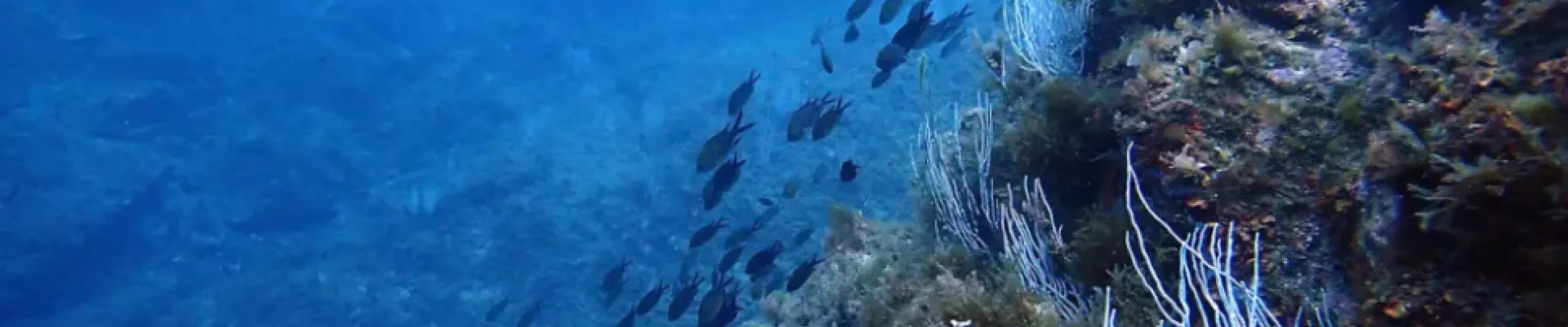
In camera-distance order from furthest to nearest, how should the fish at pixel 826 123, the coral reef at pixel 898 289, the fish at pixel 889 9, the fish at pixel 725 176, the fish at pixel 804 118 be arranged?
the fish at pixel 889 9
the fish at pixel 804 118
the fish at pixel 725 176
the fish at pixel 826 123
the coral reef at pixel 898 289

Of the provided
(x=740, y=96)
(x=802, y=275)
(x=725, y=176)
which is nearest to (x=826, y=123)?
(x=725, y=176)

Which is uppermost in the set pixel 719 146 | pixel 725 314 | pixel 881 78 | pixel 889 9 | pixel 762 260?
pixel 889 9

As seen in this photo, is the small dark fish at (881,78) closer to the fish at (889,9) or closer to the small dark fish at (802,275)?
the fish at (889,9)

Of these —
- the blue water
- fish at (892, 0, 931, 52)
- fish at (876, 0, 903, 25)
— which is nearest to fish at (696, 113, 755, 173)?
fish at (892, 0, 931, 52)

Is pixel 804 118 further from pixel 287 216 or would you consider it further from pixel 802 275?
pixel 287 216

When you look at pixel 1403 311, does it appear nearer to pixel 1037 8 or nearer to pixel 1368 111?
pixel 1368 111

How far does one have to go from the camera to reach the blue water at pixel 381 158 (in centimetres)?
1734

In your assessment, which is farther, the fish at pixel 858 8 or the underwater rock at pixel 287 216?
the underwater rock at pixel 287 216

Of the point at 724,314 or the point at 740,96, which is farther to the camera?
the point at 740,96

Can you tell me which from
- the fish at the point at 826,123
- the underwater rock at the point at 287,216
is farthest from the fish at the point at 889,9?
the underwater rock at the point at 287,216

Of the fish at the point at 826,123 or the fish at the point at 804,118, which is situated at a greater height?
the fish at the point at 804,118

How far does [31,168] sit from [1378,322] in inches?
1167

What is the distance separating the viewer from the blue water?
17.3m

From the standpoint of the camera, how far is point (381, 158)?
25578mm
